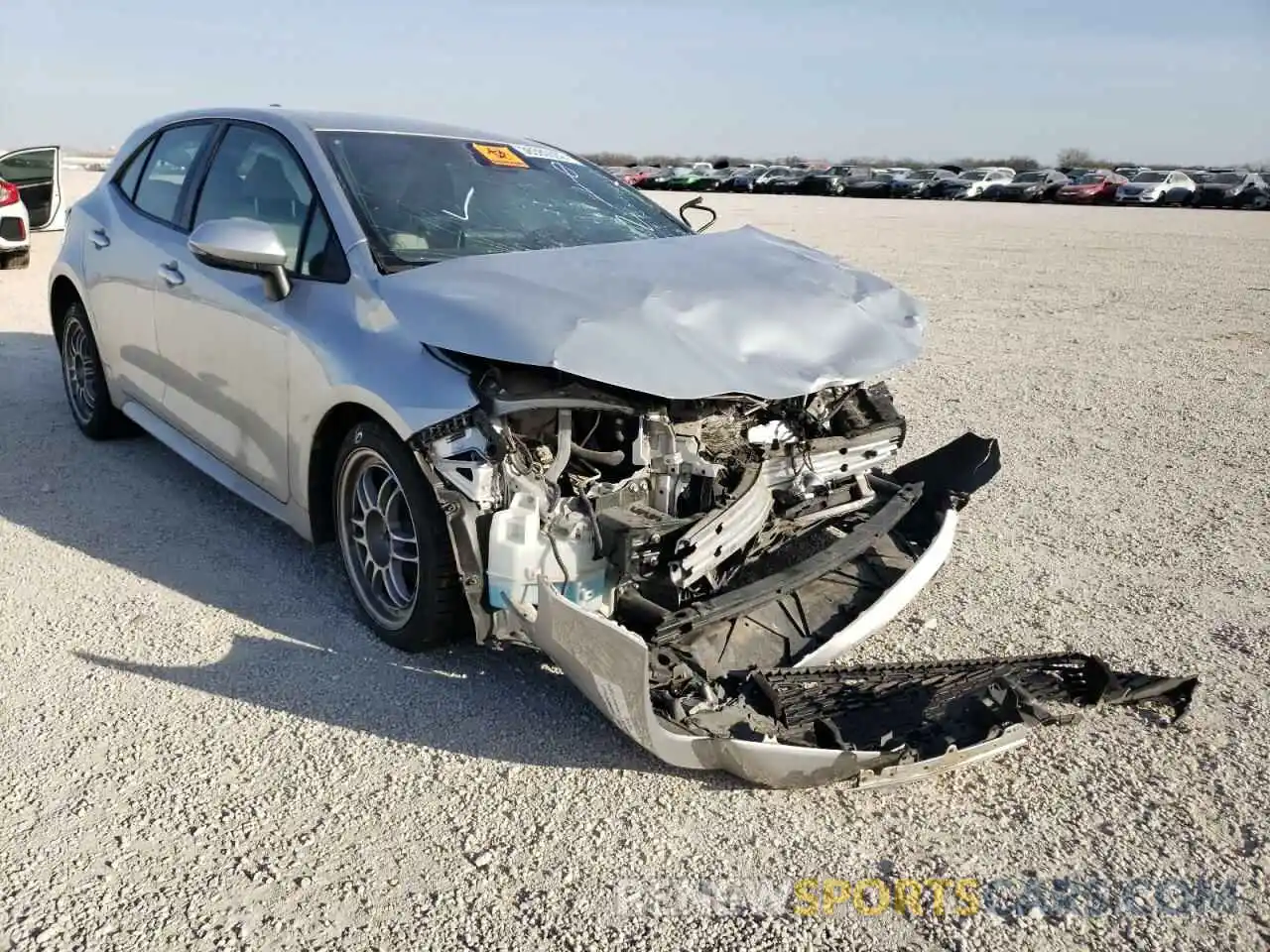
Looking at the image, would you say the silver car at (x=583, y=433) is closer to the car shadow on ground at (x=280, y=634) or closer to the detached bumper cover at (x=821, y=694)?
the detached bumper cover at (x=821, y=694)

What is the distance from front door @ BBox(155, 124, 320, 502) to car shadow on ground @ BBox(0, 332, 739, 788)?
1.37ft

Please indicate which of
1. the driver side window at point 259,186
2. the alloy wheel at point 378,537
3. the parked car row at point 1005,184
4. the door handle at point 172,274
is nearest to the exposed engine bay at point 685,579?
the alloy wheel at point 378,537

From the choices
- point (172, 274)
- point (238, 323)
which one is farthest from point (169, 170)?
point (238, 323)

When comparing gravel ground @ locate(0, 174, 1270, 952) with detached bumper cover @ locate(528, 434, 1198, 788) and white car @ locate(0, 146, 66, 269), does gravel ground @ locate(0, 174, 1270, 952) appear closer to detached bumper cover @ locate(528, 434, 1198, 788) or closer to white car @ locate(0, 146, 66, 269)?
detached bumper cover @ locate(528, 434, 1198, 788)

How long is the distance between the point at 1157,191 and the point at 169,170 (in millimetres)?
40118

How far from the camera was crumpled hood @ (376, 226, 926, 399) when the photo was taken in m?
2.98

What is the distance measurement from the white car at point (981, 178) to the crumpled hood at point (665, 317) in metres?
43.3

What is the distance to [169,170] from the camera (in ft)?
15.9

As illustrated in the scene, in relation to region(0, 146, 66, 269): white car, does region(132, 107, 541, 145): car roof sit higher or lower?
higher

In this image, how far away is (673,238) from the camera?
4.21 m

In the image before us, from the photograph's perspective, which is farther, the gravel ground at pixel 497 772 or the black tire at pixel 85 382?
the black tire at pixel 85 382

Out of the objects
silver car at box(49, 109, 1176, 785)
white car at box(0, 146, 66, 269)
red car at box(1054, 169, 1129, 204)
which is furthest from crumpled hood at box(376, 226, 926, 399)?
red car at box(1054, 169, 1129, 204)

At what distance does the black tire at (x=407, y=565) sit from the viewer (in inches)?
126

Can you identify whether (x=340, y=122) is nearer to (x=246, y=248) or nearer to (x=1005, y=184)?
(x=246, y=248)
